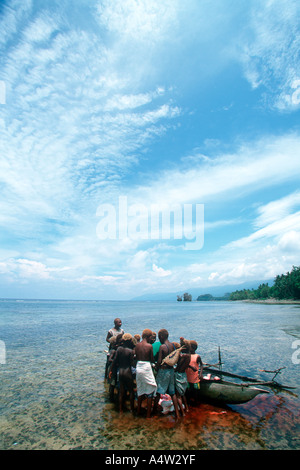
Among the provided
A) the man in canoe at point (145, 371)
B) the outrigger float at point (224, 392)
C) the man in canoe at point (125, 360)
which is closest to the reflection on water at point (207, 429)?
the outrigger float at point (224, 392)

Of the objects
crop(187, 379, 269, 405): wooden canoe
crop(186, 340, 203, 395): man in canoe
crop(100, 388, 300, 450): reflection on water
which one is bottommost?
crop(100, 388, 300, 450): reflection on water

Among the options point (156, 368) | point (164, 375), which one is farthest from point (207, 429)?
point (156, 368)

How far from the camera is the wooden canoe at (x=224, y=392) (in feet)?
31.7

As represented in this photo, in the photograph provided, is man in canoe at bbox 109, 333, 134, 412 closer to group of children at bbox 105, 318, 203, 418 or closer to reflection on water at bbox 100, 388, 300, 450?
group of children at bbox 105, 318, 203, 418

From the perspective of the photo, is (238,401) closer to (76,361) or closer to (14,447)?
(14,447)

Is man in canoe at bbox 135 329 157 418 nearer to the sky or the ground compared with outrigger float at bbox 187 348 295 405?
nearer to the sky

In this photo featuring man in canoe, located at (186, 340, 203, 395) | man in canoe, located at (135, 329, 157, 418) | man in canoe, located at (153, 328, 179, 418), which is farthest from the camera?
man in canoe, located at (186, 340, 203, 395)

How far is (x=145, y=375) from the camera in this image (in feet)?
27.7

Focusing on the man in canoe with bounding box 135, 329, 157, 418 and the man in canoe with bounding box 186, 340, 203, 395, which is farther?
the man in canoe with bounding box 186, 340, 203, 395

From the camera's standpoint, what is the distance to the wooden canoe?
9664mm

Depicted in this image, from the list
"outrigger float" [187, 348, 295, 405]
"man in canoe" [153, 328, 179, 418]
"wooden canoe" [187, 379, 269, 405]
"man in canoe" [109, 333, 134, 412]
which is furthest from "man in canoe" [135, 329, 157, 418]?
"wooden canoe" [187, 379, 269, 405]

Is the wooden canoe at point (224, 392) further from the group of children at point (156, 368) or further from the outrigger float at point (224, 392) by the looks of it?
the group of children at point (156, 368)
